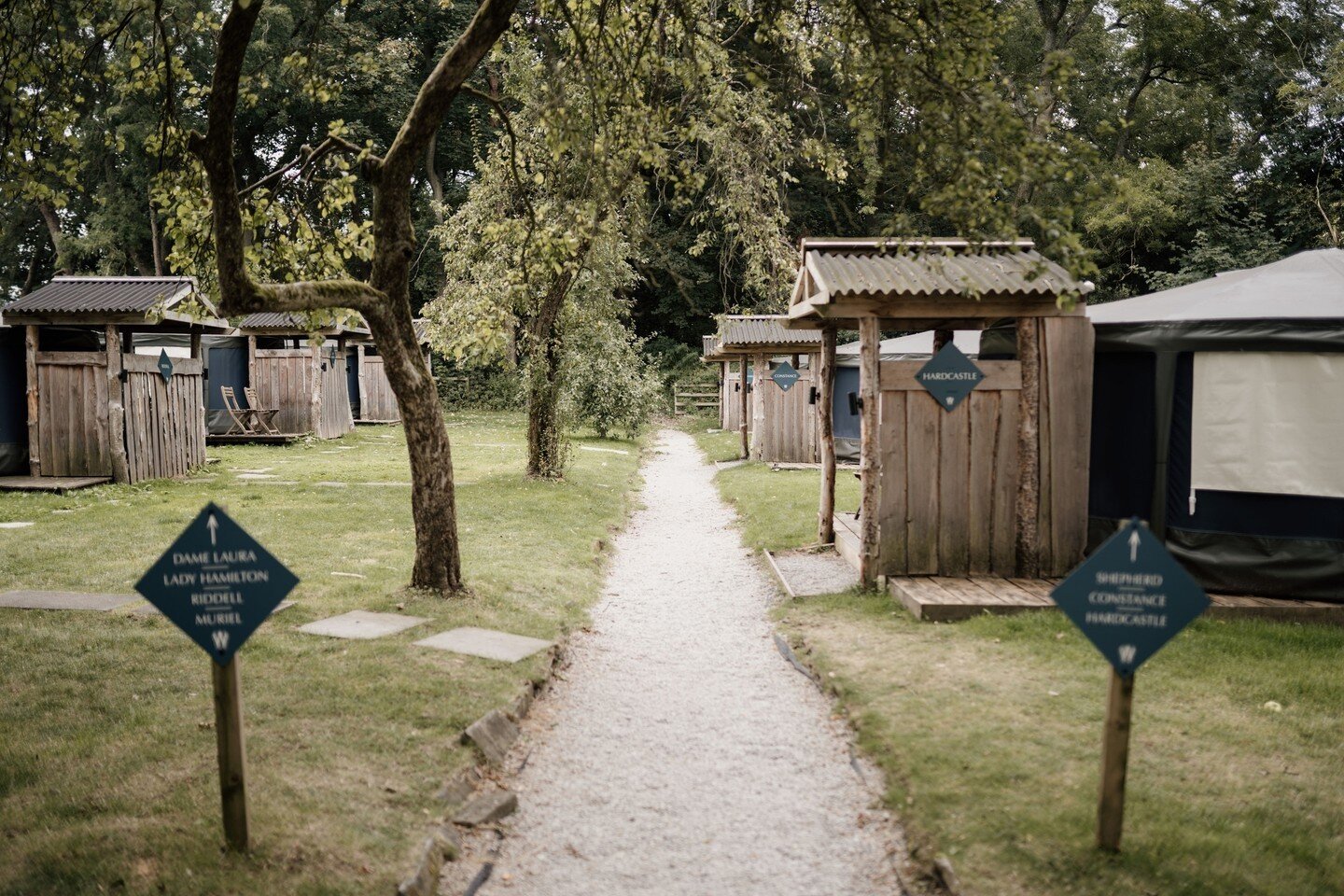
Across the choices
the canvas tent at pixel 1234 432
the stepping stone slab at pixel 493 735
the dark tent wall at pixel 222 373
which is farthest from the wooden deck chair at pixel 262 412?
the canvas tent at pixel 1234 432

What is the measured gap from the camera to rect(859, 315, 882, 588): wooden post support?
8492 millimetres

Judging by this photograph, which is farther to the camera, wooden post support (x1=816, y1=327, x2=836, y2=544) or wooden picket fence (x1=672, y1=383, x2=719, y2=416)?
wooden picket fence (x1=672, y1=383, x2=719, y2=416)

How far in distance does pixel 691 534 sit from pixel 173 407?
9302mm

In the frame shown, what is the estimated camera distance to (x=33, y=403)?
14047 mm

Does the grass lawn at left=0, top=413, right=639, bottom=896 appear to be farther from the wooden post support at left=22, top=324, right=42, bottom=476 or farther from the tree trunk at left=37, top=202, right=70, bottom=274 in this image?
the tree trunk at left=37, top=202, right=70, bottom=274

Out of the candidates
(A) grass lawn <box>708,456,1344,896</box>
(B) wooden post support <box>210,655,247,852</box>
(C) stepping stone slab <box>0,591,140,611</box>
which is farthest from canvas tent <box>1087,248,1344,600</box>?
(C) stepping stone slab <box>0,591,140,611</box>

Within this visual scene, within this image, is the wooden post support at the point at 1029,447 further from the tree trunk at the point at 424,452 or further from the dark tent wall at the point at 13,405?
the dark tent wall at the point at 13,405

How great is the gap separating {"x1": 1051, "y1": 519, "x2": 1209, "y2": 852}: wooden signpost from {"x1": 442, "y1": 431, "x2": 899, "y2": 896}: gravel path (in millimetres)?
1341

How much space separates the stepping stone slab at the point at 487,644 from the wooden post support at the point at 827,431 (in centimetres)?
475

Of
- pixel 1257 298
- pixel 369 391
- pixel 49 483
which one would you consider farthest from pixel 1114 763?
pixel 369 391

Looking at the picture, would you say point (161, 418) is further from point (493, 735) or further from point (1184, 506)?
point (1184, 506)

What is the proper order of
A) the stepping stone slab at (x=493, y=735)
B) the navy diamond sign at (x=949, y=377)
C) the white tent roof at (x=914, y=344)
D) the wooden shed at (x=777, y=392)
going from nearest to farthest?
1. the stepping stone slab at (x=493, y=735)
2. the navy diamond sign at (x=949, y=377)
3. the white tent roof at (x=914, y=344)
4. the wooden shed at (x=777, y=392)

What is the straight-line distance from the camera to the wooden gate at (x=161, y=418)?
14562mm

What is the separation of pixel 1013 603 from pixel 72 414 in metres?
13.5
